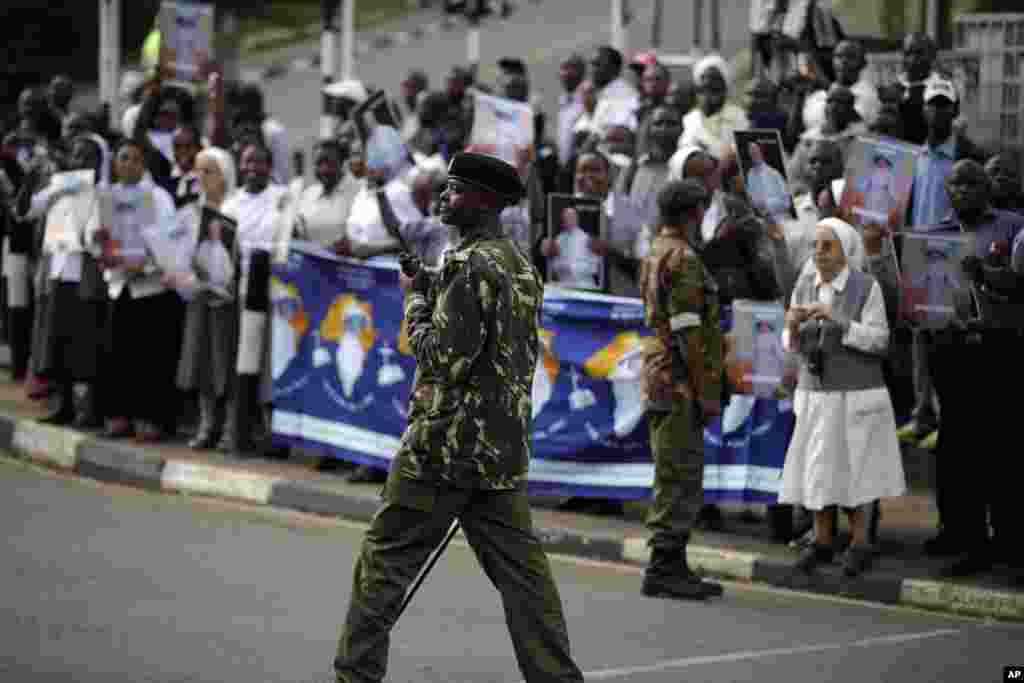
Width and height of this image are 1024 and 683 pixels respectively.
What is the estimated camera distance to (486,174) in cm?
760

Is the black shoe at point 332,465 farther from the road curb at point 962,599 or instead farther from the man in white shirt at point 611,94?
the road curb at point 962,599

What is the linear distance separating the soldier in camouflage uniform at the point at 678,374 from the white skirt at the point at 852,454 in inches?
31.1

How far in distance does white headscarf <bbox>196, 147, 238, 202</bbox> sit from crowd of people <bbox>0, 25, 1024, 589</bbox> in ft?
0.15

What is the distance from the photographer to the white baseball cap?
42.5 feet

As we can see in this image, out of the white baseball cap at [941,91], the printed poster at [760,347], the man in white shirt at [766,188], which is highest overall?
Answer: the white baseball cap at [941,91]

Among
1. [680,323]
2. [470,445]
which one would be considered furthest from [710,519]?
[470,445]

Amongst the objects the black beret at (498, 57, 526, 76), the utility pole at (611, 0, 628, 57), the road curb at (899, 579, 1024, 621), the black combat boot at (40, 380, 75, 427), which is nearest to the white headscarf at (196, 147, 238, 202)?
the black combat boot at (40, 380, 75, 427)

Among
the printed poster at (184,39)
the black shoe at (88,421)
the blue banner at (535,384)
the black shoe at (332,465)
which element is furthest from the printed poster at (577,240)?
the printed poster at (184,39)

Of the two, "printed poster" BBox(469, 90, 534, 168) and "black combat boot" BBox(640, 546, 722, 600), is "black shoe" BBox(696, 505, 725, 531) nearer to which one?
"black combat boot" BBox(640, 546, 722, 600)

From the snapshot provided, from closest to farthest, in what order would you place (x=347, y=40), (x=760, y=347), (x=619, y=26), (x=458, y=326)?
(x=458, y=326)
(x=760, y=347)
(x=619, y=26)
(x=347, y=40)

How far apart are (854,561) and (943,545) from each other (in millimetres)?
740

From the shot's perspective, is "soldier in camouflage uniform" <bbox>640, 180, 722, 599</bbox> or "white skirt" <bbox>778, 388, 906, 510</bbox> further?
"white skirt" <bbox>778, 388, 906, 510</bbox>

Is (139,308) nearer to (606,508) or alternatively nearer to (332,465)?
(332,465)

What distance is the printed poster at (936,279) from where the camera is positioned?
11234mm
